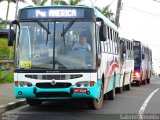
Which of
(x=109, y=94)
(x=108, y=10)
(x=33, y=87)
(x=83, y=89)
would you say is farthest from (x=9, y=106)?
(x=108, y=10)

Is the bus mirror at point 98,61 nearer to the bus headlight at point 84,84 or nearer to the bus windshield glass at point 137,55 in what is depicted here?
the bus headlight at point 84,84

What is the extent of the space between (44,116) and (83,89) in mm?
1338

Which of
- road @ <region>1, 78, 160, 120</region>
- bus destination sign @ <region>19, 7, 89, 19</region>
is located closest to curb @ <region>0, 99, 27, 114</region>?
road @ <region>1, 78, 160, 120</region>

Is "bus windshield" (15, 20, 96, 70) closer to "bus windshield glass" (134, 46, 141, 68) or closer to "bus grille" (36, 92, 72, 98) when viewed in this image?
"bus grille" (36, 92, 72, 98)

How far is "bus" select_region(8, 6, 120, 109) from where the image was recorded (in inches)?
564

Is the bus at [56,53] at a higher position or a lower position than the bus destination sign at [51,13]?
lower

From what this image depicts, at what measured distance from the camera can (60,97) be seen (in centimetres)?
1439

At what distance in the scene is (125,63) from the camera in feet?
84.8

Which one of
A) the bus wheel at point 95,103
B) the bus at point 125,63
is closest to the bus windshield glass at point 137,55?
the bus at point 125,63

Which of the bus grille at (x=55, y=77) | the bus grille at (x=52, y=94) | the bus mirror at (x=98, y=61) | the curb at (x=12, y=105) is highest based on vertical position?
the bus mirror at (x=98, y=61)

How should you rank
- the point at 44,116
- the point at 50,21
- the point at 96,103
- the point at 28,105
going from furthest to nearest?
1. the point at 28,105
2. the point at 96,103
3. the point at 50,21
4. the point at 44,116

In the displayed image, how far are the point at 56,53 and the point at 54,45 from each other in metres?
0.24

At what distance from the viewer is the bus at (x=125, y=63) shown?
23875 mm

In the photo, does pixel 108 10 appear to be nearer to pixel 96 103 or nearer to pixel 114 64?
pixel 114 64
